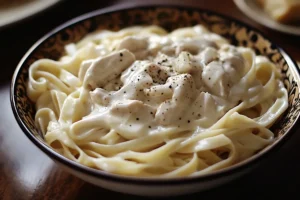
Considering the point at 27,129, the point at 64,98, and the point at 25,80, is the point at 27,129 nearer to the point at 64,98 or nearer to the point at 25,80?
the point at 64,98

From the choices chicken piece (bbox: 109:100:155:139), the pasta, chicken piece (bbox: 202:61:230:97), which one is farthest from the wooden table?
chicken piece (bbox: 202:61:230:97)

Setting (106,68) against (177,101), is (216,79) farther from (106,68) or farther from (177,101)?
(106,68)

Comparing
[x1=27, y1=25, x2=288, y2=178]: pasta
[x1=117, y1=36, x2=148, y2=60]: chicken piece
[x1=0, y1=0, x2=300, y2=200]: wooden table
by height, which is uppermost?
[x1=117, y1=36, x2=148, y2=60]: chicken piece

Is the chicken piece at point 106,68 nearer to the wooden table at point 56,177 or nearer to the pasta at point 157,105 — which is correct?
the pasta at point 157,105

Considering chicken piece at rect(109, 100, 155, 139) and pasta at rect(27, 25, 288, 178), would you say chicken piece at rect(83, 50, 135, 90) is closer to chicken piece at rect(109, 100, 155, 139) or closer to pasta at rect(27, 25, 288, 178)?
pasta at rect(27, 25, 288, 178)

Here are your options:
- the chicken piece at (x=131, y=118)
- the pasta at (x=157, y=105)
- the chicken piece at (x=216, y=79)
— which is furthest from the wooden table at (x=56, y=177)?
the chicken piece at (x=216, y=79)

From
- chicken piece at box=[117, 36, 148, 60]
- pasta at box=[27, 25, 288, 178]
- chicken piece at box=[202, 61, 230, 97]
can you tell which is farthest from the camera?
chicken piece at box=[117, 36, 148, 60]

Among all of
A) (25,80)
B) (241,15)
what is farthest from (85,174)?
(241,15)
